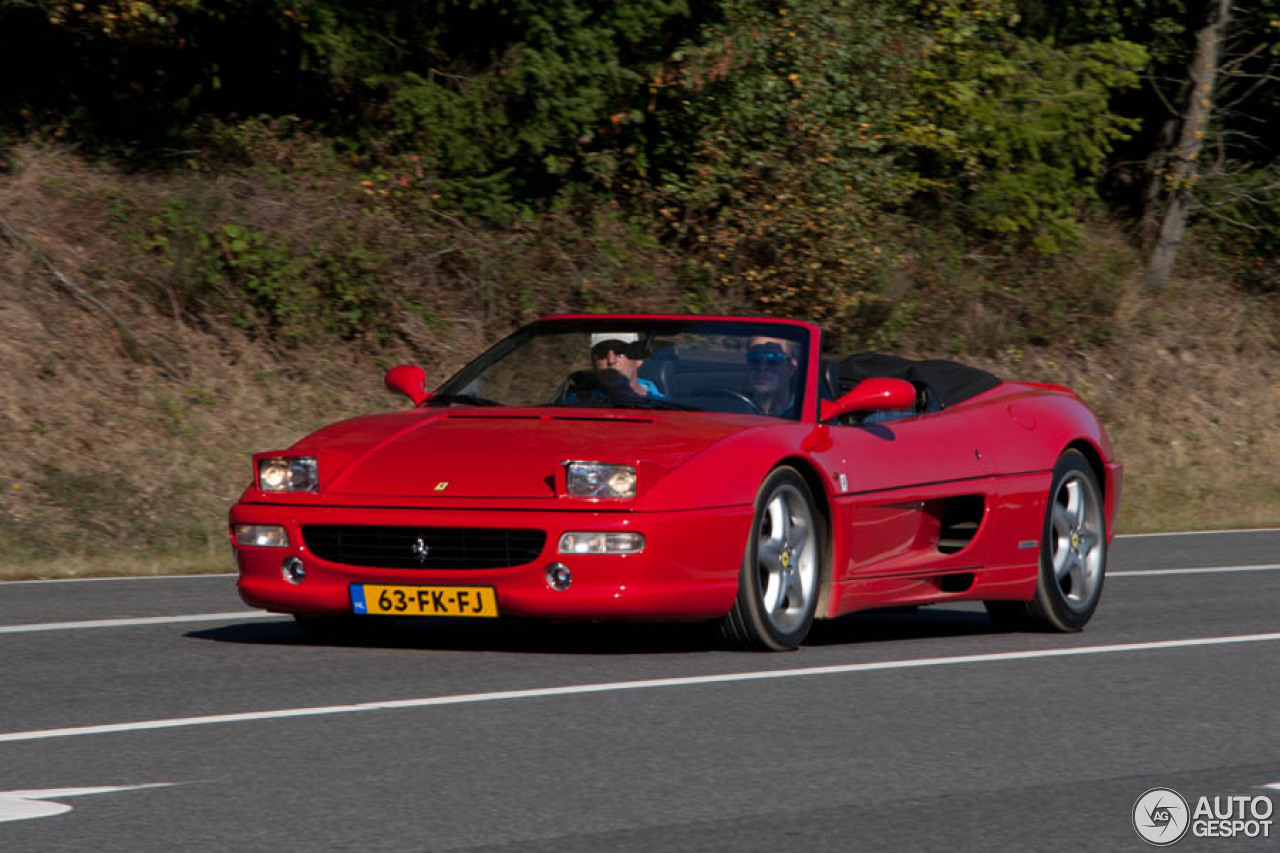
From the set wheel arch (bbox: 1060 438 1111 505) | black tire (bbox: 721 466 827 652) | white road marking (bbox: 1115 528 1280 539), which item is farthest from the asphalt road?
white road marking (bbox: 1115 528 1280 539)

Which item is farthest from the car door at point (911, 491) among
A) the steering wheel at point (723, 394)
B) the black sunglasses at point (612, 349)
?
the black sunglasses at point (612, 349)

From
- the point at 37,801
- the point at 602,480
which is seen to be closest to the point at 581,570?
the point at 602,480

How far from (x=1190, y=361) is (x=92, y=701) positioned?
21.2 metres

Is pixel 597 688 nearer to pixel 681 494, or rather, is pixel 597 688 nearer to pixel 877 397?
pixel 681 494

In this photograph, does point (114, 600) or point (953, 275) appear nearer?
point (114, 600)

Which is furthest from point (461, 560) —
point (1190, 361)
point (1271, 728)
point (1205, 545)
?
point (1190, 361)

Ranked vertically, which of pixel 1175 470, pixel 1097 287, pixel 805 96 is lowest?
pixel 1175 470

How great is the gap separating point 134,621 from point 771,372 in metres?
3.17

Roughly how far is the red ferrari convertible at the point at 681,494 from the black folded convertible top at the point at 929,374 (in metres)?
0.02

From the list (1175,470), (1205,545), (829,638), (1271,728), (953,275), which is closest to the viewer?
(1271,728)

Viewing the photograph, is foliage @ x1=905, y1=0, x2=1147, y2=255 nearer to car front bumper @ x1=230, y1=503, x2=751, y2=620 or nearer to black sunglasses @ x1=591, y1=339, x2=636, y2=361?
black sunglasses @ x1=591, y1=339, x2=636, y2=361

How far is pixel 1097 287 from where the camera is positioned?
26.6 metres

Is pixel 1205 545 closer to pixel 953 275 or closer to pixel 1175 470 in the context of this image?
pixel 1175 470

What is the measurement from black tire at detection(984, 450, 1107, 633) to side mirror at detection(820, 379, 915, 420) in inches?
59.1
